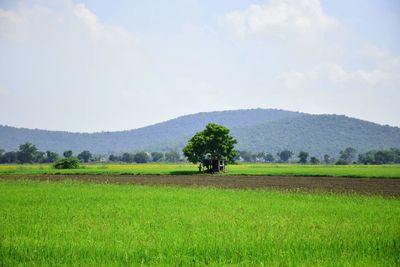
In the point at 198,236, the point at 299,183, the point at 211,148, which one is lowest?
the point at 198,236

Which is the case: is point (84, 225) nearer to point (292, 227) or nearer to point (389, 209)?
point (292, 227)

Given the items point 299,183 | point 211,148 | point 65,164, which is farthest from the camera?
point 65,164

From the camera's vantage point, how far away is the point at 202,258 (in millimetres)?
12070

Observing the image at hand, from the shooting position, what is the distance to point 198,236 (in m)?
14.4

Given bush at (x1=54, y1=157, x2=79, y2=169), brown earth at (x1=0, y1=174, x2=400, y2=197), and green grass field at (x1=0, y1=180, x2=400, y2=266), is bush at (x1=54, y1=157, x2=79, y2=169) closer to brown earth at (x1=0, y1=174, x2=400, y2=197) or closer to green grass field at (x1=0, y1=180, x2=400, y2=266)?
brown earth at (x1=0, y1=174, x2=400, y2=197)

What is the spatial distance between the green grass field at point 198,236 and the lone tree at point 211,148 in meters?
56.9

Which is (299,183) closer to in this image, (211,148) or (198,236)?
(211,148)

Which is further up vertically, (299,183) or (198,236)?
(299,183)

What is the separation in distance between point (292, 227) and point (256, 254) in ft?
14.4

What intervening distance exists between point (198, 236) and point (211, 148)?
66.1 metres

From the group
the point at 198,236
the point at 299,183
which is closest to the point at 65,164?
the point at 299,183

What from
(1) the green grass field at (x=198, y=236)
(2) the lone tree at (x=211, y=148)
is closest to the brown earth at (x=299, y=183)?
(1) the green grass field at (x=198, y=236)

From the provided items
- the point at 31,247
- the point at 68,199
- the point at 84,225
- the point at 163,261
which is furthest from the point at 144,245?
the point at 68,199

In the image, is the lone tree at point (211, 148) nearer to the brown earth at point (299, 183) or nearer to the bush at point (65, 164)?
the brown earth at point (299, 183)
